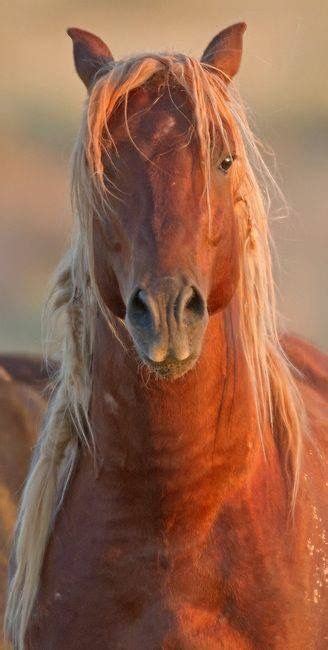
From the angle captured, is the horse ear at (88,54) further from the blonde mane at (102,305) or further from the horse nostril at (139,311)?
the horse nostril at (139,311)

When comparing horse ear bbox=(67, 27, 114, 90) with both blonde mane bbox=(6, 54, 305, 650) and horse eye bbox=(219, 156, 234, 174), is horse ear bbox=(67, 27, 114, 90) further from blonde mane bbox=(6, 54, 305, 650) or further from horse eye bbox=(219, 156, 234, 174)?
horse eye bbox=(219, 156, 234, 174)

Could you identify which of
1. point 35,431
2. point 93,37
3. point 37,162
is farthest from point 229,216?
point 37,162

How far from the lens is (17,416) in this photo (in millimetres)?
7074

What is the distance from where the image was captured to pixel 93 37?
11.3 feet

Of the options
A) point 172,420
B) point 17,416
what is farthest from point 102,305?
point 17,416

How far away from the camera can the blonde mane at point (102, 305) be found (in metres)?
3.13

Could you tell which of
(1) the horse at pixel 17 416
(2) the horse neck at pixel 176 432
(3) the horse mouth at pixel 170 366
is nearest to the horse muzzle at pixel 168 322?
(3) the horse mouth at pixel 170 366

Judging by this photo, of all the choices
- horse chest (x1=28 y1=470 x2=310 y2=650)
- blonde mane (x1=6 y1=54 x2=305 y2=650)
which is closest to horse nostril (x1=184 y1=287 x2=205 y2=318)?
blonde mane (x1=6 y1=54 x2=305 y2=650)

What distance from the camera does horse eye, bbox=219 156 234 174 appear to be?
3119mm

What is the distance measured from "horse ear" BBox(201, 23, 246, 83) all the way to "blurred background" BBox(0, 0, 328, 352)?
4.45 metres

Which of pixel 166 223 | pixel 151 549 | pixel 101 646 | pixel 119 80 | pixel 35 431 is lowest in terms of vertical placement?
pixel 35 431

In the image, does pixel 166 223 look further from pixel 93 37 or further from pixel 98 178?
pixel 93 37

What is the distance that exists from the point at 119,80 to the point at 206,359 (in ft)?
2.48

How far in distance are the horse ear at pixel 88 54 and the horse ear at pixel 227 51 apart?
283 mm
